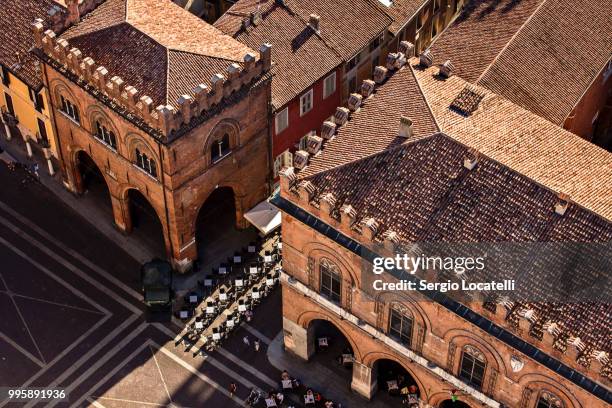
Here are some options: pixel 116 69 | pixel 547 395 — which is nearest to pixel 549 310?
pixel 547 395

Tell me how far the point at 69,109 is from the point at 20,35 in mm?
10053

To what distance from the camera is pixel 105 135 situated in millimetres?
83938

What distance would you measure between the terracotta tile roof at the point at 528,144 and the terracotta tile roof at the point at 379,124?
973 mm

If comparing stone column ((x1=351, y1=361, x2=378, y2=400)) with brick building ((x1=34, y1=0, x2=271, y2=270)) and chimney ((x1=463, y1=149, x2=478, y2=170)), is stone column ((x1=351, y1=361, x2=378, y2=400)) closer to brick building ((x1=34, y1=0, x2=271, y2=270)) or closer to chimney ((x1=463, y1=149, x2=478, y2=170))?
chimney ((x1=463, y1=149, x2=478, y2=170))

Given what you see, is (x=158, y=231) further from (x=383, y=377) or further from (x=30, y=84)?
(x=383, y=377)

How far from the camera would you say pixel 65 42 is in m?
80.8

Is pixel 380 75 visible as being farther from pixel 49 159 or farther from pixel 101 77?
pixel 49 159

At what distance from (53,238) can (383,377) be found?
107ft

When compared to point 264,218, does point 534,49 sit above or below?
above

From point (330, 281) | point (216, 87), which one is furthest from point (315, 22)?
point (330, 281)

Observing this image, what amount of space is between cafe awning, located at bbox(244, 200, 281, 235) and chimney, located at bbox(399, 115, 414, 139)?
19928 millimetres

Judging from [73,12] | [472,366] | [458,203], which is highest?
[73,12]

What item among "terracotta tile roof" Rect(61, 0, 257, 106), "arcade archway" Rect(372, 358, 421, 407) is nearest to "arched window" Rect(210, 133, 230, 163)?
"terracotta tile roof" Rect(61, 0, 257, 106)

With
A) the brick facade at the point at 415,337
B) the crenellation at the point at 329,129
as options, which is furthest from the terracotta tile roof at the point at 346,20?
the brick facade at the point at 415,337
